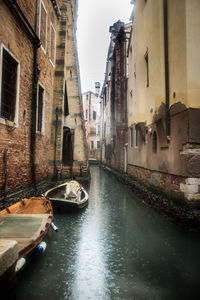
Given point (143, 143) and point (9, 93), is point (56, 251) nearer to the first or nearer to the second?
point (9, 93)

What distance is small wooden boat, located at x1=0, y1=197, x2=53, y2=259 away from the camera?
3.96 m

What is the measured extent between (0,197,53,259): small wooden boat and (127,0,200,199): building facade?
3656 mm

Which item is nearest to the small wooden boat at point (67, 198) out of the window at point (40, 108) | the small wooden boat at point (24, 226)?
the small wooden boat at point (24, 226)

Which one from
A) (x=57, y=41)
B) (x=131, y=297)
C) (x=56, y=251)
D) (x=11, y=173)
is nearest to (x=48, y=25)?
(x=57, y=41)

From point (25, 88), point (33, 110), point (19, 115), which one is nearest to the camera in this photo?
point (19, 115)

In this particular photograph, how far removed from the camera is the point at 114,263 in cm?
464

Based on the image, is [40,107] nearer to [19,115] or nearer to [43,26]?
[19,115]

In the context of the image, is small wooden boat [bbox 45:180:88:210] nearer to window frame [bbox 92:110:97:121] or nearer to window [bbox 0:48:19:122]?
window [bbox 0:48:19:122]

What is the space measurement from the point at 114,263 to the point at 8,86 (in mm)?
5288

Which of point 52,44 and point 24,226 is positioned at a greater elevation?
point 52,44

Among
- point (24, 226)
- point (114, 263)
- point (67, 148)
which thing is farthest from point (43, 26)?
point (114, 263)

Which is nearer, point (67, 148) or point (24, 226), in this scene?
point (24, 226)

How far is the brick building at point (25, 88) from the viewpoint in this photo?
635cm

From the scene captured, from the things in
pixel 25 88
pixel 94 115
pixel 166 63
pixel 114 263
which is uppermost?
pixel 94 115
